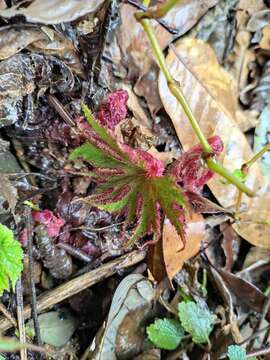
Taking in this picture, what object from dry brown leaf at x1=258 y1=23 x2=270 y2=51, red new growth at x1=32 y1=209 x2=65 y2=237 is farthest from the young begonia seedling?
dry brown leaf at x1=258 y1=23 x2=270 y2=51

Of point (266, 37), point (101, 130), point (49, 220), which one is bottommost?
point (49, 220)

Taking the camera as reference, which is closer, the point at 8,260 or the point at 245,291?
the point at 8,260

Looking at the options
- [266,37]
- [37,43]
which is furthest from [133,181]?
[266,37]

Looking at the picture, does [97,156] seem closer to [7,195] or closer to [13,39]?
[7,195]

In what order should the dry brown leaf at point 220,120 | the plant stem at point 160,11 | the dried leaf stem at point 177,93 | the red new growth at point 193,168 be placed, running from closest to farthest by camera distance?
the plant stem at point 160,11 → the dried leaf stem at point 177,93 → the red new growth at point 193,168 → the dry brown leaf at point 220,120

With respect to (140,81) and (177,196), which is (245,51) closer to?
(140,81)

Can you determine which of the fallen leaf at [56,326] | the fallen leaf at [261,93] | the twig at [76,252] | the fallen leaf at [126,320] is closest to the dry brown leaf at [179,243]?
the fallen leaf at [126,320]

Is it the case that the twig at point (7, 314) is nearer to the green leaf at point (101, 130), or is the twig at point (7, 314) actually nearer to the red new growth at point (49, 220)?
the red new growth at point (49, 220)
